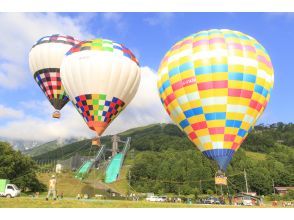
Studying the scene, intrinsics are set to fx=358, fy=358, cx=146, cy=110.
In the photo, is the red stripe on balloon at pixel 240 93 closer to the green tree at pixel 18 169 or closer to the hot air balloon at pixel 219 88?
the hot air balloon at pixel 219 88

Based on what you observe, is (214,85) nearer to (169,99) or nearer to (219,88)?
(219,88)

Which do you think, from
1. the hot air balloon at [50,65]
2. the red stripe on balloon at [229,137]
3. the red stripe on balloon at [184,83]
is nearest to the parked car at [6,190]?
the hot air balloon at [50,65]

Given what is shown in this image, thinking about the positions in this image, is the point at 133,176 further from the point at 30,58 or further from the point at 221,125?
the point at 221,125

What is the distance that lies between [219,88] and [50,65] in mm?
19429

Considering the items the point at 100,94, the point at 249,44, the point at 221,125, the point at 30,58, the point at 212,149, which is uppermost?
the point at 30,58

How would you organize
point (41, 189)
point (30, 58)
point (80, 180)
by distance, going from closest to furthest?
point (30, 58) < point (41, 189) < point (80, 180)

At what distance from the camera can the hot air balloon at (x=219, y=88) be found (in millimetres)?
25641

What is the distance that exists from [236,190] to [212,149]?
7357 cm

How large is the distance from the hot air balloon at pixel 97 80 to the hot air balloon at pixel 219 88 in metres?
5.34

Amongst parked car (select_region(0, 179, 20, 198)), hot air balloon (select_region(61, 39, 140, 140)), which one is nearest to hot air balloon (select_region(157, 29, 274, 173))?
hot air balloon (select_region(61, 39, 140, 140))

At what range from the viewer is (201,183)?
91.2m

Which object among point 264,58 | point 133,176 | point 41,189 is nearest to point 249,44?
point 264,58

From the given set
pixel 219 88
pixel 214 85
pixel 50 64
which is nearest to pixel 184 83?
pixel 214 85

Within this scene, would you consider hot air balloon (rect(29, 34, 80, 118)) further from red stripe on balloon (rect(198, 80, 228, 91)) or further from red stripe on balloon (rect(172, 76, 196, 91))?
red stripe on balloon (rect(198, 80, 228, 91))
